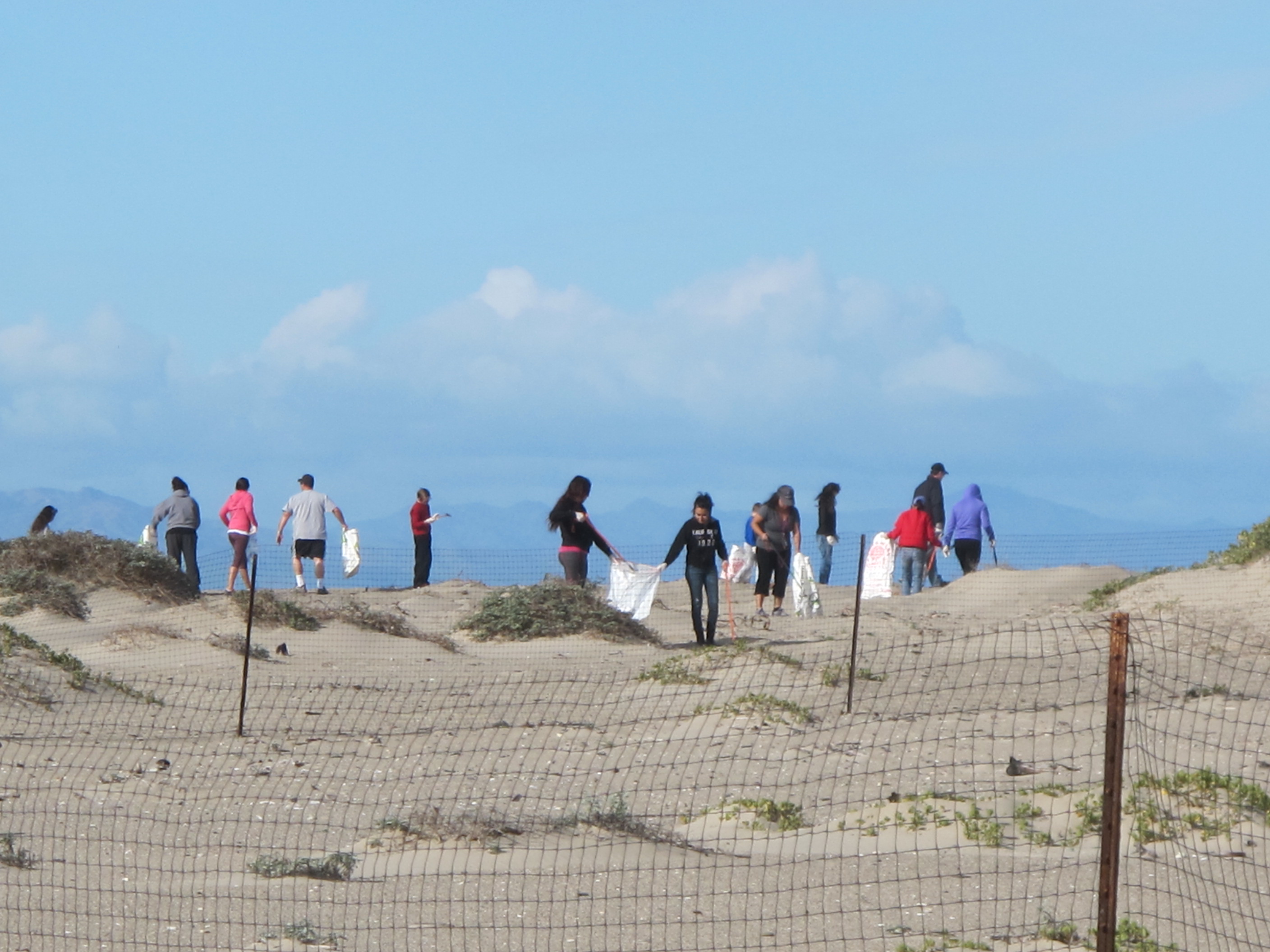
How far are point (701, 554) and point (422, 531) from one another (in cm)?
842

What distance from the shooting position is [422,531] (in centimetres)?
2320

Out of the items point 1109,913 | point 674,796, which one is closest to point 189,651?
point 674,796

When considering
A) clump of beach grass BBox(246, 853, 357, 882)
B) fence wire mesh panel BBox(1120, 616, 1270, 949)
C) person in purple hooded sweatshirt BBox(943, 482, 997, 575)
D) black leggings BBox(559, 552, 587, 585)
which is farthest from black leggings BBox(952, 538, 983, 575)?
clump of beach grass BBox(246, 853, 357, 882)

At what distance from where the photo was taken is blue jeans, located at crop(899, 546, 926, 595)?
21312mm

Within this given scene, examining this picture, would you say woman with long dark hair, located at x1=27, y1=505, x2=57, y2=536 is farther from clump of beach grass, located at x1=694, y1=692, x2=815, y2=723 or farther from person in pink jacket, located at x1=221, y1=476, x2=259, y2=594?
clump of beach grass, located at x1=694, y1=692, x2=815, y2=723

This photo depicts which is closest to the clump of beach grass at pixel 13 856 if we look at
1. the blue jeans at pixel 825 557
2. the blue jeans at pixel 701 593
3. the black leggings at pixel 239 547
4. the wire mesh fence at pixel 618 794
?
the wire mesh fence at pixel 618 794

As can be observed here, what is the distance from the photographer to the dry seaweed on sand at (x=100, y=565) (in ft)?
66.9

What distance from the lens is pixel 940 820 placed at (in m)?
8.77

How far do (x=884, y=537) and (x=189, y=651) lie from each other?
9.84 m

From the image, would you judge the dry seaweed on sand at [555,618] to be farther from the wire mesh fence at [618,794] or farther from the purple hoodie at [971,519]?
the purple hoodie at [971,519]

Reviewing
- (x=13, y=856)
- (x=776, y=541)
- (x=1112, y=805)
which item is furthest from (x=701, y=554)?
(x=1112, y=805)

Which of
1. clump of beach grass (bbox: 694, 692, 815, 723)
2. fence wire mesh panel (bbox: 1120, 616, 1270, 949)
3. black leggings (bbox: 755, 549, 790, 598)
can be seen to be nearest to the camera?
fence wire mesh panel (bbox: 1120, 616, 1270, 949)

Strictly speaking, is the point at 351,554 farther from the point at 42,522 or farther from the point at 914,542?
the point at 914,542

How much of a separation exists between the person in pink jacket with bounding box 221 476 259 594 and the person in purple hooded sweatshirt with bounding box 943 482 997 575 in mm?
9319
